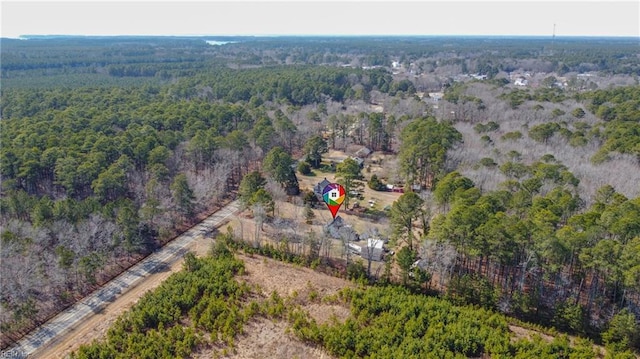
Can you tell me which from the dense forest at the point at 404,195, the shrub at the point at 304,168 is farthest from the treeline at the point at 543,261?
the shrub at the point at 304,168

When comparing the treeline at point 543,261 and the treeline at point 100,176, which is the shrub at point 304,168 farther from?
the treeline at point 543,261

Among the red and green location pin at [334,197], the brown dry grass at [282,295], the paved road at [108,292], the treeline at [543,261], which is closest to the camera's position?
the brown dry grass at [282,295]

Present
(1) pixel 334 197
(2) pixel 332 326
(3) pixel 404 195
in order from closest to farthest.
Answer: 1. (2) pixel 332 326
2. (3) pixel 404 195
3. (1) pixel 334 197

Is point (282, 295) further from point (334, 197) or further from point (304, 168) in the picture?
point (304, 168)

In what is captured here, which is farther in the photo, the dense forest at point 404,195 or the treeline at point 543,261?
the dense forest at point 404,195

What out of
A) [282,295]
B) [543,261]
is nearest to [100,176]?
[282,295]

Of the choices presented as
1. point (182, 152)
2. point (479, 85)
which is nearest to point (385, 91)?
point (479, 85)

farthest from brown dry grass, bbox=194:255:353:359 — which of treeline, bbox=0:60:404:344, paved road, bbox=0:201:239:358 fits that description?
treeline, bbox=0:60:404:344

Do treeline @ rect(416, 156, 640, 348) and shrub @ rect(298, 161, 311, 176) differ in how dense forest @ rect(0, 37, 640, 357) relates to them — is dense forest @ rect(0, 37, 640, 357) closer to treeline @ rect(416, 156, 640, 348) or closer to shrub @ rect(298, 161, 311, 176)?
treeline @ rect(416, 156, 640, 348)
